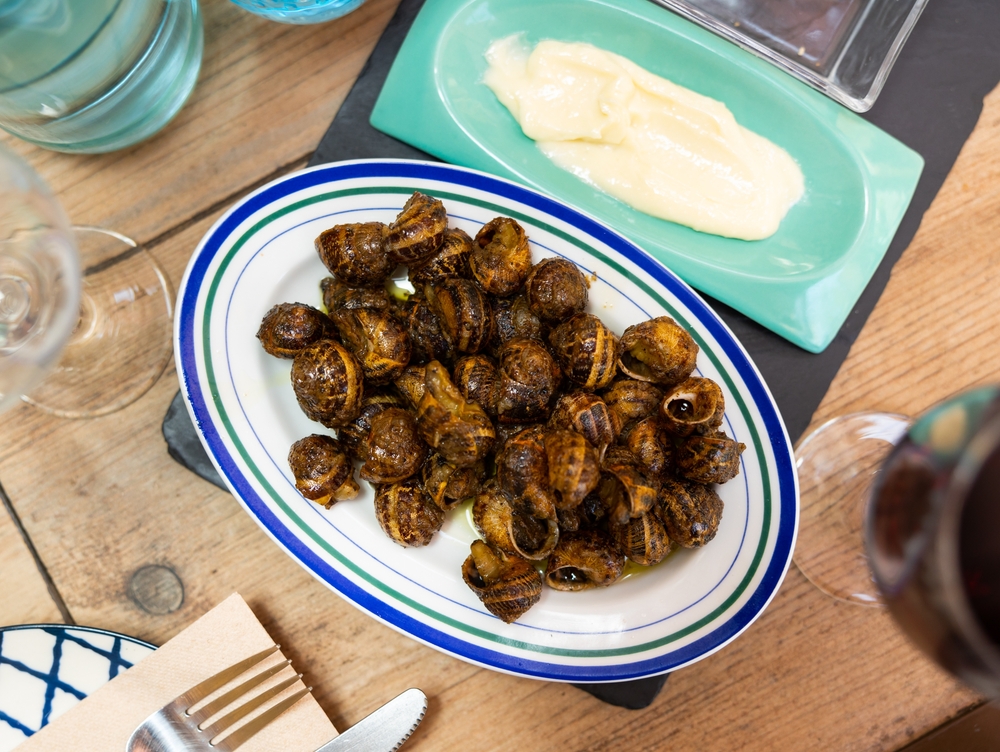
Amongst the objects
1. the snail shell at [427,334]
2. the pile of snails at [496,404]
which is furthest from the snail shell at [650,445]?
the snail shell at [427,334]

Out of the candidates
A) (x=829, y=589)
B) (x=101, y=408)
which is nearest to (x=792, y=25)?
(x=829, y=589)

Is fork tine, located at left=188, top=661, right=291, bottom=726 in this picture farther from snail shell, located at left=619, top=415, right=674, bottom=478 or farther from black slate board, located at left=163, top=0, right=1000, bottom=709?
snail shell, located at left=619, top=415, right=674, bottom=478

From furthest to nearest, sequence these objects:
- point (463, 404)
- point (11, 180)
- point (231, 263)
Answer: point (231, 263) < point (463, 404) < point (11, 180)

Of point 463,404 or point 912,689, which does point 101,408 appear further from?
point 912,689

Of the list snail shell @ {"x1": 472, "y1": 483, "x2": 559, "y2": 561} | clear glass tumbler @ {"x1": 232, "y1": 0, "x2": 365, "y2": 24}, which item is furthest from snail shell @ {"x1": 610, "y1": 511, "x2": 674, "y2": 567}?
clear glass tumbler @ {"x1": 232, "y1": 0, "x2": 365, "y2": 24}

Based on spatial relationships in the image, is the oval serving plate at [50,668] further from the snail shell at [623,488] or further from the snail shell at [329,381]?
the snail shell at [623,488]

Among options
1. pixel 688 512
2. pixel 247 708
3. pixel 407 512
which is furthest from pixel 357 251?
pixel 247 708

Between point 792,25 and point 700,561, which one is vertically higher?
point 792,25
